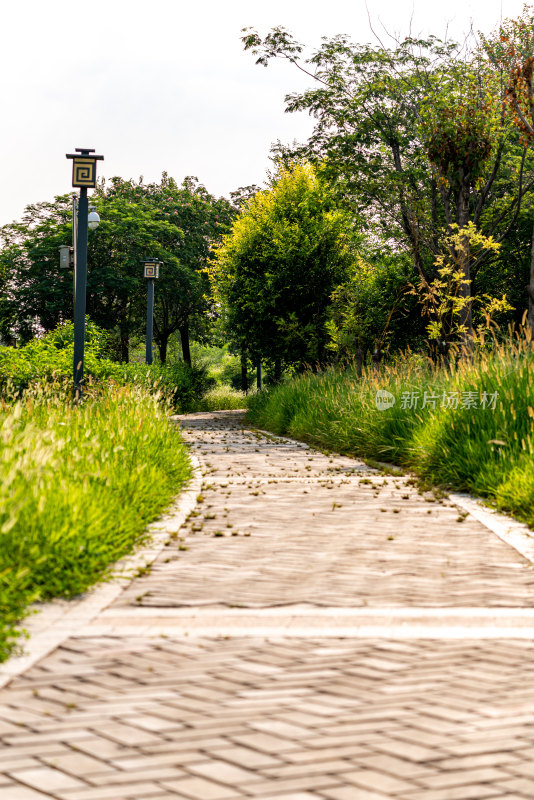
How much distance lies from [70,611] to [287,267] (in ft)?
75.6

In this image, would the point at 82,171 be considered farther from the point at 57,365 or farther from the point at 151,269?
the point at 151,269

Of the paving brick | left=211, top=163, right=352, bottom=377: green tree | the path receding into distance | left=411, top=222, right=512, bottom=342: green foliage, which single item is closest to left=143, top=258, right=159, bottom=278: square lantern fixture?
left=211, top=163, right=352, bottom=377: green tree

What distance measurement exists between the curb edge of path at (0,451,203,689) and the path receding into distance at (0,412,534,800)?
0.07 meters

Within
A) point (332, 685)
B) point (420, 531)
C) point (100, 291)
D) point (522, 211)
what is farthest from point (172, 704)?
point (100, 291)

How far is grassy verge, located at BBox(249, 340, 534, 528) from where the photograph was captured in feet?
29.0

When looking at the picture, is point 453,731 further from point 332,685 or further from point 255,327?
point 255,327

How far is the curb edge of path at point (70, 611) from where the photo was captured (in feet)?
13.4

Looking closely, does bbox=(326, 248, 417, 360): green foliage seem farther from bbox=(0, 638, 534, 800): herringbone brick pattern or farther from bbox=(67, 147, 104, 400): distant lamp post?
bbox=(0, 638, 534, 800): herringbone brick pattern

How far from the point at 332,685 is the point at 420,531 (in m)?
3.85

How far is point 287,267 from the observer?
27.2 meters

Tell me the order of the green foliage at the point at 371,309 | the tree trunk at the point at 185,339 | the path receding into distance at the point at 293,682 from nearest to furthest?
the path receding into distance at the point at 293,682 < the green foliage at the point at 371,309 < the tree trunk at the point at 185,339

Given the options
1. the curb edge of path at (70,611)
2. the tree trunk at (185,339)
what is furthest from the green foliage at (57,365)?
the tree trunk at (185,339)

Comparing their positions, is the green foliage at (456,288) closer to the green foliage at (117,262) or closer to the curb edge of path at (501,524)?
the curb edge of path at (501,524)

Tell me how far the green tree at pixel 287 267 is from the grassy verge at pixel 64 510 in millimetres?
18631
